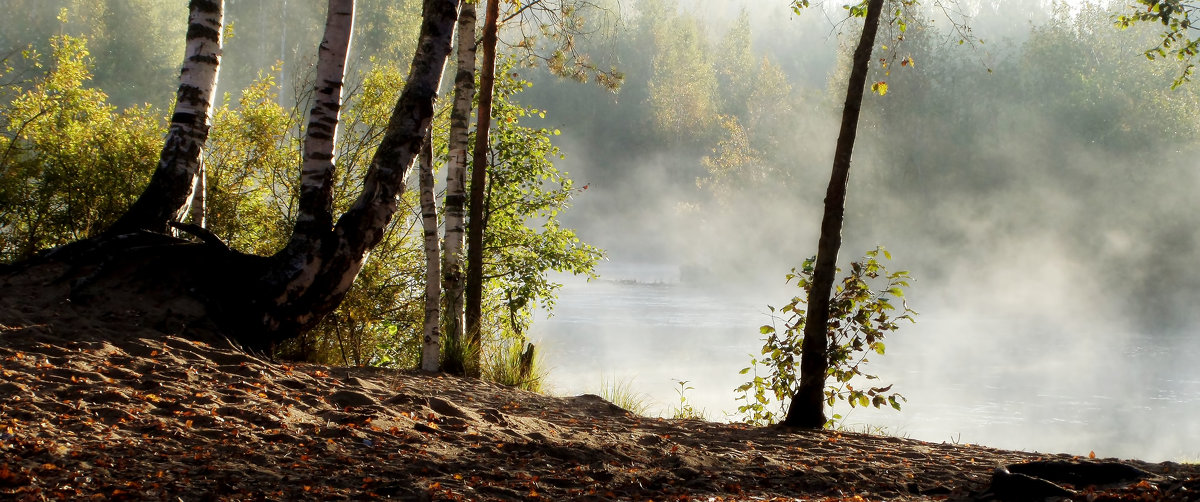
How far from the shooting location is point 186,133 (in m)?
5.85

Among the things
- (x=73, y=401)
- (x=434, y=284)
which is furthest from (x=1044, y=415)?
(x=73, y=401)

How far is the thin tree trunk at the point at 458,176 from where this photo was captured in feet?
25.1

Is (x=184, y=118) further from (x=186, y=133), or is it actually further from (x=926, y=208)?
(x=926, y=208)

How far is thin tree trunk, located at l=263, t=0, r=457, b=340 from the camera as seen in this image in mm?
5621

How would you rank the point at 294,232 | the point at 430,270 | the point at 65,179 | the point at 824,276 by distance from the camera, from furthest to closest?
the point at 65,179
the point at 430,270
the point at 824,276
the point at 294,232

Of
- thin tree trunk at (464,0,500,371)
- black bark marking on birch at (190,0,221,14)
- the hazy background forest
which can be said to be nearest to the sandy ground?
black bark marking on birch at (190,0,221,14)

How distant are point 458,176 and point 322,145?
6.72ft

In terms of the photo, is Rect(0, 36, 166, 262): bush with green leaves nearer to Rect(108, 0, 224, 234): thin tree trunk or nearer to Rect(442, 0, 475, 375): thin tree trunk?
Rect(108, 0, 224, 234): thin tree trunk

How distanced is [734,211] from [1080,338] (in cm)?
1929

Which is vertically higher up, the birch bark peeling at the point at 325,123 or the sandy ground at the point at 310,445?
the birch bark peeling at the point at 325,123

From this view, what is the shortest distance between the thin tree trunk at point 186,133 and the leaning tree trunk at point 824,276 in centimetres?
466

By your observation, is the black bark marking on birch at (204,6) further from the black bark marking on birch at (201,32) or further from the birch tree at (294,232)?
the black bark marking on birch at (201,32)

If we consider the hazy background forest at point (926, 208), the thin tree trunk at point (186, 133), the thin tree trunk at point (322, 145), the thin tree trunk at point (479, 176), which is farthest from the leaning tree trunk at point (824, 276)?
the hazy background forest at point (926, 208)

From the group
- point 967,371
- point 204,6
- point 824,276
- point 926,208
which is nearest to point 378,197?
point 204,6
